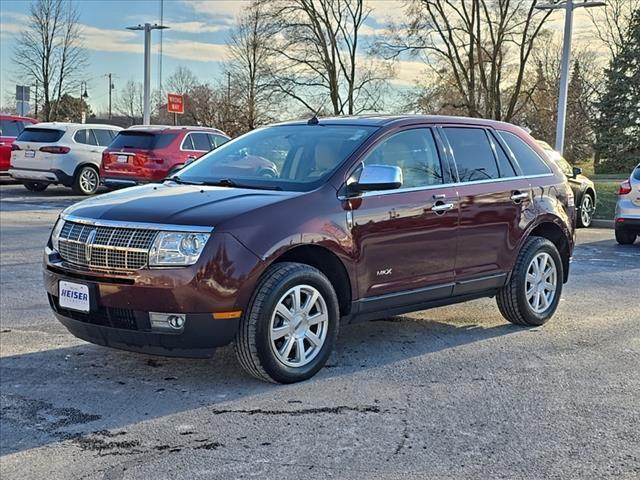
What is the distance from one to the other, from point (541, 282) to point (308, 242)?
260 cm

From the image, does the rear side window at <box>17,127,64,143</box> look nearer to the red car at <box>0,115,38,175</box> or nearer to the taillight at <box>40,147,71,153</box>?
the taillight at <box>40,147,71,153</box>

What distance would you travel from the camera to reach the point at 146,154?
1631 centimetres

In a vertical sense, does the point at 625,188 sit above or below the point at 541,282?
above

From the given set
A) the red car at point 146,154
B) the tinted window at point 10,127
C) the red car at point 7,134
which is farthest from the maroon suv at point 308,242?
the tinted window at point 10,127

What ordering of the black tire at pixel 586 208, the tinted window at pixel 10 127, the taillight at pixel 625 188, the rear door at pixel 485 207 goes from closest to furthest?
1. the rear door at pixel 485 207
2. the taillight at pixel 625 188
3. the black tire at pixel 586 208
4. the tinted window at pixel 10 127

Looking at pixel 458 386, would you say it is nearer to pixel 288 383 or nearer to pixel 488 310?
pixel 288 383

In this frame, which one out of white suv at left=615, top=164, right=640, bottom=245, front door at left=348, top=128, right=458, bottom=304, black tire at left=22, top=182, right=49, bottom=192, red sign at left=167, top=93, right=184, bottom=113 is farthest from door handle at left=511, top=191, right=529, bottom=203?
red sign at left=167, top=93, right=184, bottom=113

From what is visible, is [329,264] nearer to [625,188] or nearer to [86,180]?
[625,188]

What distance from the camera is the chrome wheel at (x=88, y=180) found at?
18.6 m

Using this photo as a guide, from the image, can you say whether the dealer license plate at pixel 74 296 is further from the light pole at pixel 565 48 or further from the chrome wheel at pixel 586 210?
the light pole at pixel 565 48

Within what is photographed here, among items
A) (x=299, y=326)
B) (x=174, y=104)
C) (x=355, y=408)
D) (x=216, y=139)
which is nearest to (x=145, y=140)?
(x=216, y=139)

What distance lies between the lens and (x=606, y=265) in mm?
9969

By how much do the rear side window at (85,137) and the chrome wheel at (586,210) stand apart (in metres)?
11.5

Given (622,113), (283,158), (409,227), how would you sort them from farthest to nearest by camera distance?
(622,113) < (283,158) < (409,227)
